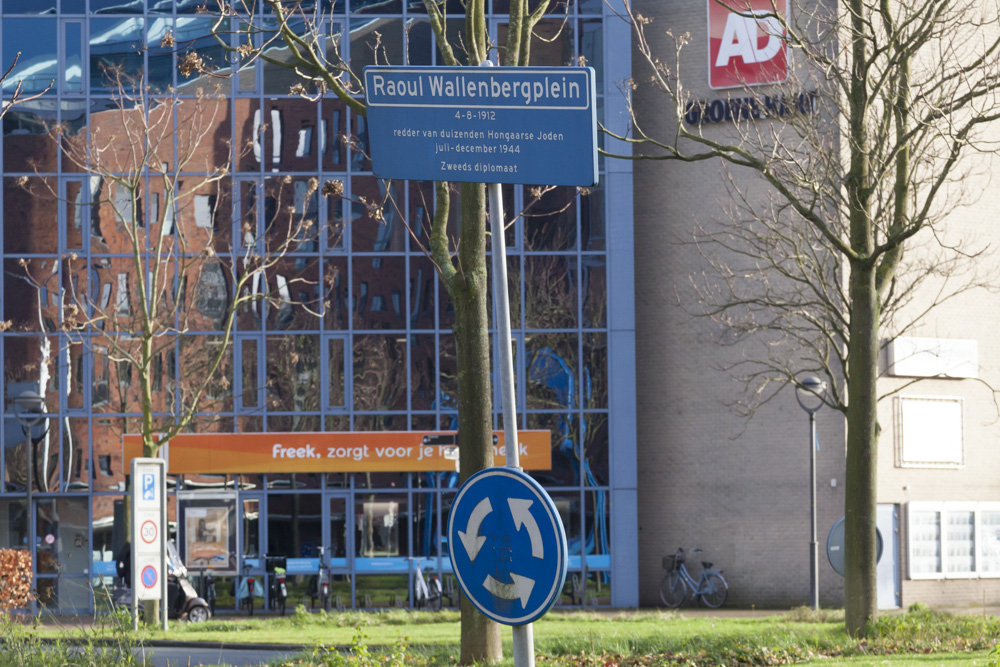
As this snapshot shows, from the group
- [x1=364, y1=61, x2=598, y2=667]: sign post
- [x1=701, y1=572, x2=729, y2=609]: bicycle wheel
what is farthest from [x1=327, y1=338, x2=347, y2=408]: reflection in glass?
[x1=364, y1=61, x2=598, y2=667]: sign post

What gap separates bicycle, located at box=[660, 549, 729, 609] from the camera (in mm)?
27828

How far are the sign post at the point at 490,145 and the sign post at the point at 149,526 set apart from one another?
13.1m

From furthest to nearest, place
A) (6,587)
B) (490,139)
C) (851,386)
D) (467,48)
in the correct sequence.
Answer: (6,587), (851,386), (467,48), (490,139)

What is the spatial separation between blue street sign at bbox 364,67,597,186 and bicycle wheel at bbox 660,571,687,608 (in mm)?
23608

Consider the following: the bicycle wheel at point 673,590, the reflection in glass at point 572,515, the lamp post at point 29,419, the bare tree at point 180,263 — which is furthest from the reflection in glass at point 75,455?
the bicycle wheel at point 673,590

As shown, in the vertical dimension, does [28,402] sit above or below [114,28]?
below

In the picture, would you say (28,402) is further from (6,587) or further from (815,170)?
(815,170)

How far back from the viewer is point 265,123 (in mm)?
28969

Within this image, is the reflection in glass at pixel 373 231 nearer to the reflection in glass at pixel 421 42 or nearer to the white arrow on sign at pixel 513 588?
the reflection in glass at pixel 421 42

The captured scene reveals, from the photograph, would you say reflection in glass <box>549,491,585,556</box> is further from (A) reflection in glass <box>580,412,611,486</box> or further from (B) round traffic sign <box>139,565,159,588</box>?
(B) round traffic sign <box>139,565,159,588</box>

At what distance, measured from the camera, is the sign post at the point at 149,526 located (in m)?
17.9

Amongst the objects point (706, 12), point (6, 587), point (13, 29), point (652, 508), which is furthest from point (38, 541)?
point (706, 12)

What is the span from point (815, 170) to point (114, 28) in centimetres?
1928

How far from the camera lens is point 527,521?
5191 millimetres
